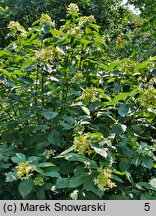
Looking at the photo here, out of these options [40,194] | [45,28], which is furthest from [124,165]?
[45,28]

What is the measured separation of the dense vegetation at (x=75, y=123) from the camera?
1.42 metres

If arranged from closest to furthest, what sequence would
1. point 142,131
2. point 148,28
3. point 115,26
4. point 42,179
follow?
point 42,179 < point 142,131 < point 148,28 < point 115,26

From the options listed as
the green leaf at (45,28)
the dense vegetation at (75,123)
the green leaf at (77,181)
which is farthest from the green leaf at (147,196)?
the green leaf at (45,28)

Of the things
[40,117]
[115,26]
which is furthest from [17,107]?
[115,26]

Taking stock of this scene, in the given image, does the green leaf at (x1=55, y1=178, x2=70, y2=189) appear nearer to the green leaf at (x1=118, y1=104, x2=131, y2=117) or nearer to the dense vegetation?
the dense vegetation

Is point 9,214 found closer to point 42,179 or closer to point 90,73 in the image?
point 42,179

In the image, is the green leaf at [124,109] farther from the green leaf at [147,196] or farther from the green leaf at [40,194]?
the green leaf at [40,194]

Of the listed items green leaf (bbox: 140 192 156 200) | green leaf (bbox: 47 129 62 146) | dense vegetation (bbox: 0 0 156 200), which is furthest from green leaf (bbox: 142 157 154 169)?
green leaf (bbox: 47 129 62 146)

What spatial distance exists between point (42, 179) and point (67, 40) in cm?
74

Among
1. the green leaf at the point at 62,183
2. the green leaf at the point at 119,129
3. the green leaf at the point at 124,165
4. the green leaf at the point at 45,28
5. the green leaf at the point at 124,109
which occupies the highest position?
the green leaf at the point at 45,28

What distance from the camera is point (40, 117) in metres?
1.85

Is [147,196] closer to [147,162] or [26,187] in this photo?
[147,162]

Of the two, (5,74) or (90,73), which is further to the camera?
(90,73)

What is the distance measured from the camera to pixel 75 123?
5.24ft
